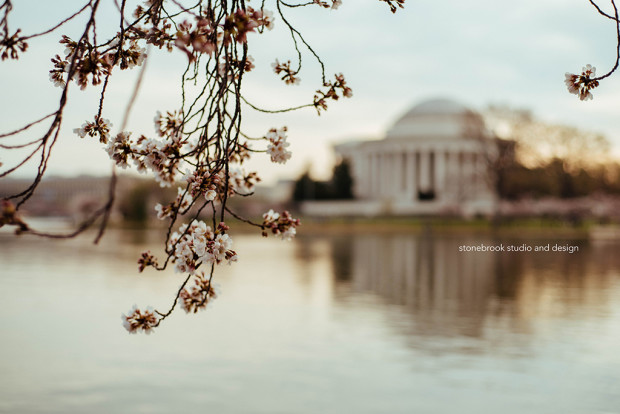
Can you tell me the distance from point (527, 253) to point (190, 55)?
1439 inches

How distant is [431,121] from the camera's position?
92.0 meters

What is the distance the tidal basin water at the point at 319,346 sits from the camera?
9.68 meters

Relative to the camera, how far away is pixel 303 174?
281 feet

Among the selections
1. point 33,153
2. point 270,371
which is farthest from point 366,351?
point 33,153

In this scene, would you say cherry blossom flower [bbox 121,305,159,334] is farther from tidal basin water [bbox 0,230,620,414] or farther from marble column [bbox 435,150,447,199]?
marble column [bbox 435,150,447,199]

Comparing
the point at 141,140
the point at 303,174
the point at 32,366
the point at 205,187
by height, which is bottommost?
the point at 32,366

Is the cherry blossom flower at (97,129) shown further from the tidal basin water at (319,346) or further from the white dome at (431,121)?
the white dome at (431,121)

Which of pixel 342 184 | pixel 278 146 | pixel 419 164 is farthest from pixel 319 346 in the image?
pixel 419 164

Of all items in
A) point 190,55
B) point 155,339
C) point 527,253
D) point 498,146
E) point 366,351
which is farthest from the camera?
point 498,146

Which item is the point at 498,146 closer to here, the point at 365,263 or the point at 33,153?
Result: the point at 365,263

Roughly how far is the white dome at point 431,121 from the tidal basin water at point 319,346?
216 feet

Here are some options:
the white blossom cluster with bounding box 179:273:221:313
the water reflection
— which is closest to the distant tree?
the water reflection

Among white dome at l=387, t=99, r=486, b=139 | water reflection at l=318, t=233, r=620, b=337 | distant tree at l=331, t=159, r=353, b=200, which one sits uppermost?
white dome at l=387, t=99, r=486, b=139

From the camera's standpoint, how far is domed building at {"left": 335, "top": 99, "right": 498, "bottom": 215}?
256ft
